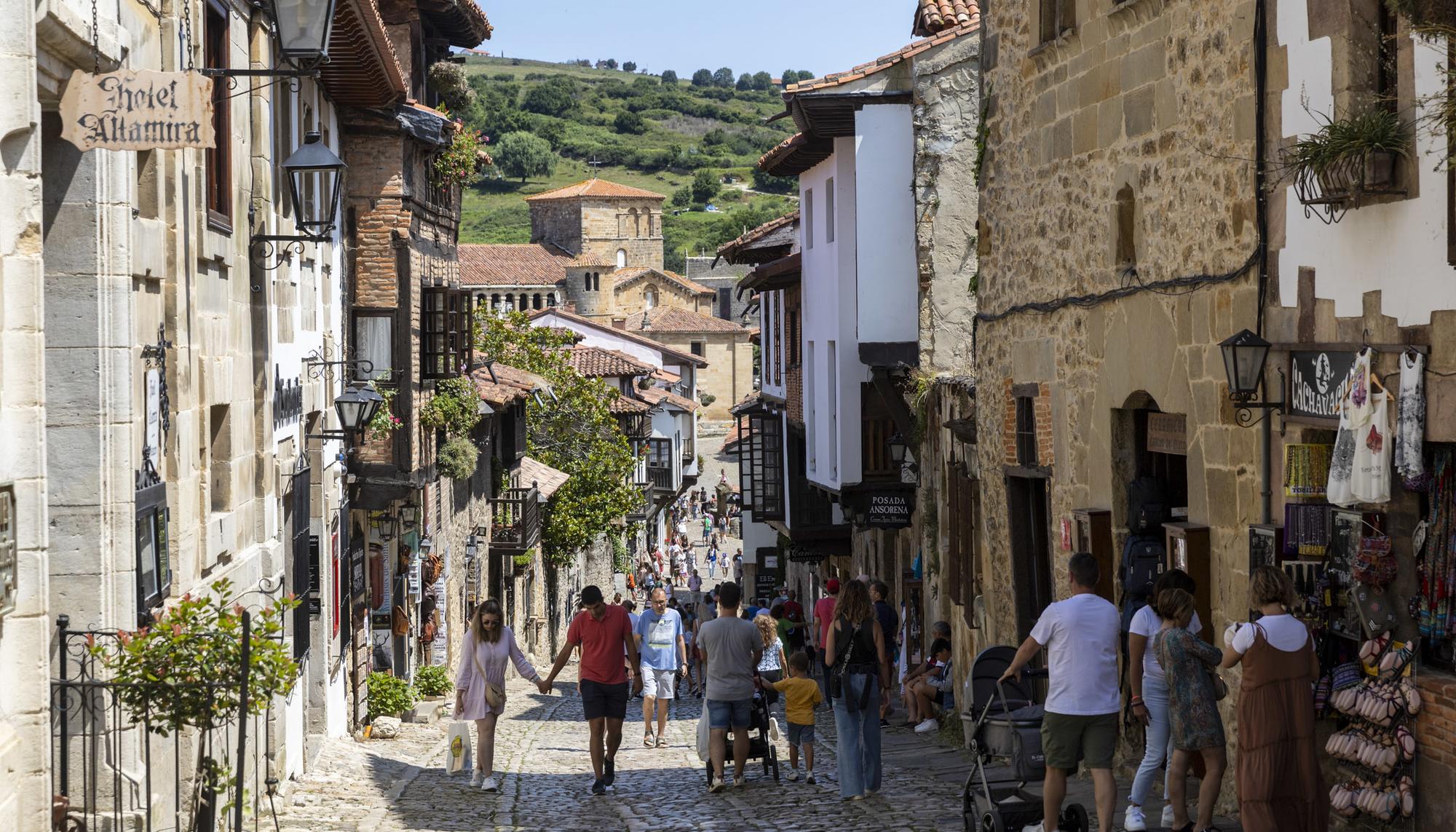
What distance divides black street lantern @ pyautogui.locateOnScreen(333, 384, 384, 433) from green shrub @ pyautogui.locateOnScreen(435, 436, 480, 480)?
329 inches

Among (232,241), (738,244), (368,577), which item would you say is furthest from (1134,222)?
(738,244)

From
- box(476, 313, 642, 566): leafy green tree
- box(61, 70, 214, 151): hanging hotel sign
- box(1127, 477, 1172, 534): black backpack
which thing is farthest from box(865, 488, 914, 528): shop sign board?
box(476, 313, 642, 566): leafy green tree

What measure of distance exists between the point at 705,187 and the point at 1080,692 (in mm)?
165747

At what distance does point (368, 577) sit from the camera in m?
21.5

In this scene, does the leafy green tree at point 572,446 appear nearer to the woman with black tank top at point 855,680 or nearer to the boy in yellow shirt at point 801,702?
the boy in yellow shirt at point 801,702

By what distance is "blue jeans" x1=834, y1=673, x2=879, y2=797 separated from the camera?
1186 cm

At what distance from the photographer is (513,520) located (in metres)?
35.8

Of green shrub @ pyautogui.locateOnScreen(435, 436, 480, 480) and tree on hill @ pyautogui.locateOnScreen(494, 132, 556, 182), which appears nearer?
green shrub @ pyautogui.locateOnScreen(435, 436, 480, 480)

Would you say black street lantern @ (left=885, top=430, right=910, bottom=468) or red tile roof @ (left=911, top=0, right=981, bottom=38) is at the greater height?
red tile roof @ (left=911, top=0, right=981, bottom=38)

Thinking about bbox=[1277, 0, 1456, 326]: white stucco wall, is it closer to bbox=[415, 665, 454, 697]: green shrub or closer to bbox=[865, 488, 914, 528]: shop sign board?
bbox=[865, 488, 914, 528]: shop sign board

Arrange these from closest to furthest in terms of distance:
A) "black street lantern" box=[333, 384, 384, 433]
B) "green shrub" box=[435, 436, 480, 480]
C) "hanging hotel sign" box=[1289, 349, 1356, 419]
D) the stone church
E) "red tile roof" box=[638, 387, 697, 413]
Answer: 1. "hanging hotel sign" box=[1289, 349, 1356, 419]
2. "black street lantern" box=[333, 384, 384, 433]
3. "green shrub" box=[435, 436, 480, 480]
4. "red tile roof" box=[638, 387, 697, 413]
5. the stone church

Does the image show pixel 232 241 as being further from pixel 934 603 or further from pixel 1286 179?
pixel 934 603

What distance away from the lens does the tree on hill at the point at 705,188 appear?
570ft

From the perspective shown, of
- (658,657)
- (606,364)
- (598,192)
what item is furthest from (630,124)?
(658,657)
